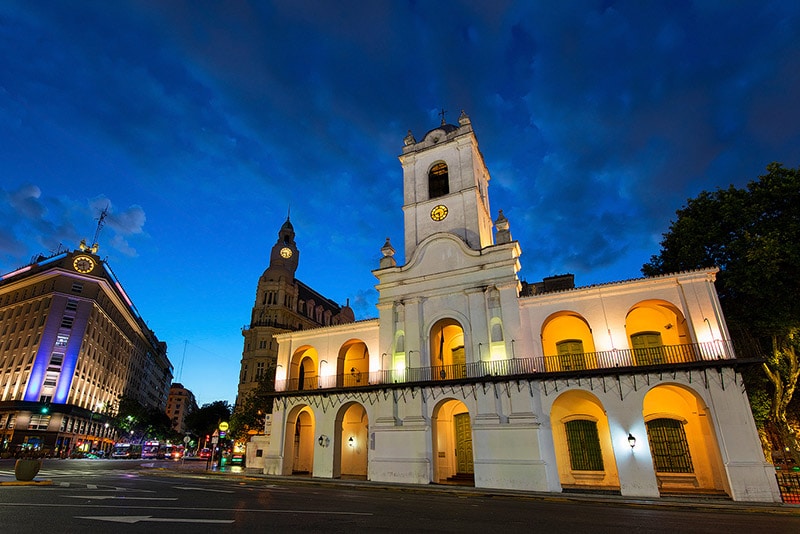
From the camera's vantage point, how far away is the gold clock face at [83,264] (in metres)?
60.8

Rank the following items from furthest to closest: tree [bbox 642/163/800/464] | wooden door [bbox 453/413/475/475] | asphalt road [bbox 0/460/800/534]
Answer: wooden door [bbox 453/413/475/475]
tree [bbox 642/163/800/464]
asphalt road [bbox 0/460/800/534]

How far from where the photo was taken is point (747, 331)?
19.4 m

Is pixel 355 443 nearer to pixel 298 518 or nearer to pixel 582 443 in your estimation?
pixel 582 443

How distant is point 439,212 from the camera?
2858 cm

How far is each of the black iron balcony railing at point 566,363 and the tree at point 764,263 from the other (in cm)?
185

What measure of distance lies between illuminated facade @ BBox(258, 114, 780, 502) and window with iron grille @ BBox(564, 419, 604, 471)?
6 centimetres

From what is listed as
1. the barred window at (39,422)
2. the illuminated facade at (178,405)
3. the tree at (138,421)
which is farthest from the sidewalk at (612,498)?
the illuminated facade at (178,405)

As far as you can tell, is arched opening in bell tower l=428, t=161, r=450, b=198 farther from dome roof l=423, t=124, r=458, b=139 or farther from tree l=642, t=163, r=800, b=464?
tree l=642, t=163, r=800, b=464

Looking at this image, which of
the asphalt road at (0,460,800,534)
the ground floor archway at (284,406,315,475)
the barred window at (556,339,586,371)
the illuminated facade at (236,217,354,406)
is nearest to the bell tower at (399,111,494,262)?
the barred window at (556,339,586,371)

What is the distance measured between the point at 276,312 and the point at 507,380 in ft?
155

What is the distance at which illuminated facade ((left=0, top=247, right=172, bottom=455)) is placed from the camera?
51875mm

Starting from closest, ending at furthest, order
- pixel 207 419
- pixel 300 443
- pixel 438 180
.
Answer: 1. pixel 438 180
2. pixel 300 443
3. pixel 207 419

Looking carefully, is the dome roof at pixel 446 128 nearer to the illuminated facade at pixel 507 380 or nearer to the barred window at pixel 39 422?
the illuminated facade at pixel 507 380

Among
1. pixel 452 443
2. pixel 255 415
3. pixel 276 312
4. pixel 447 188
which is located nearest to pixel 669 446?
pixel 452 443
